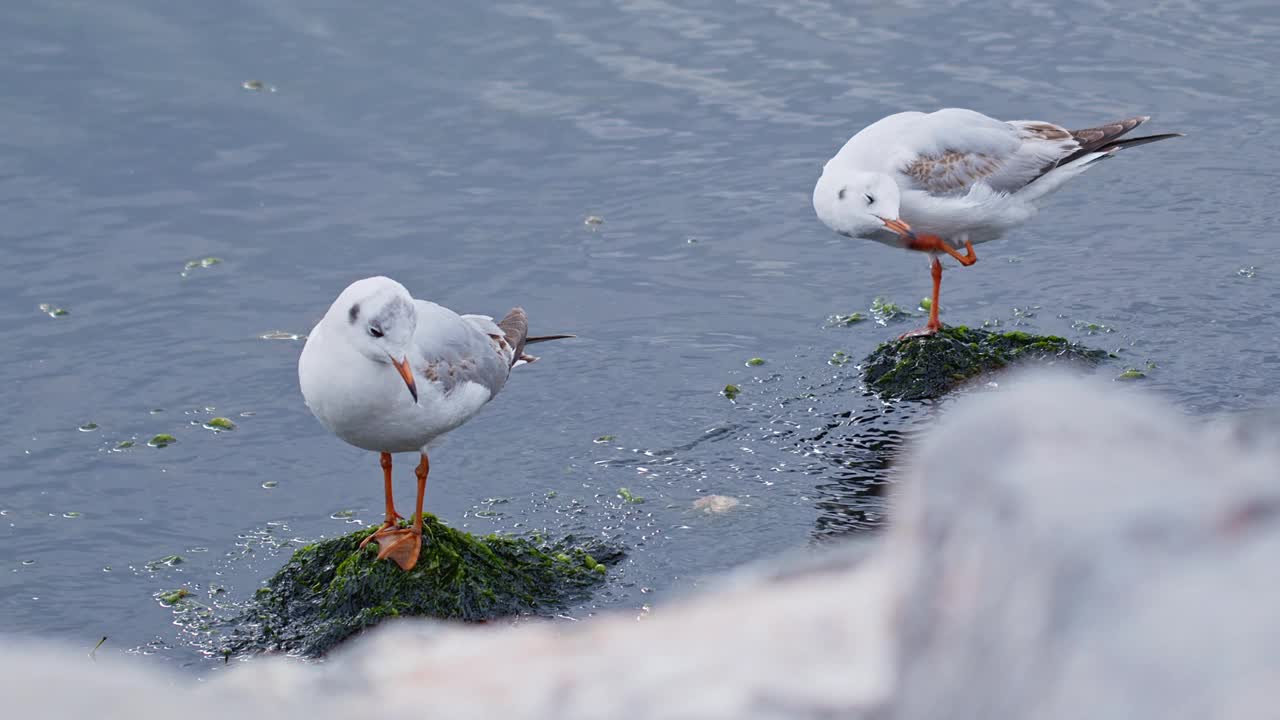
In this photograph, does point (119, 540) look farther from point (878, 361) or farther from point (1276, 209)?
point (1276, 209)

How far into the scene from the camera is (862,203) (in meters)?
8.77

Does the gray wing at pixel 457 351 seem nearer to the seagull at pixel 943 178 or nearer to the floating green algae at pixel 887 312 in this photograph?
the seagull at pixel 943 178

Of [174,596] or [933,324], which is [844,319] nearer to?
[933,324]

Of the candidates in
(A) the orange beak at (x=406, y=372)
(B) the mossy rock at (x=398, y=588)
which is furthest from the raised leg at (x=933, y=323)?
(A) the orange beak at (x=406, y=372)

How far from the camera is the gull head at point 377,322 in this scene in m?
6.11

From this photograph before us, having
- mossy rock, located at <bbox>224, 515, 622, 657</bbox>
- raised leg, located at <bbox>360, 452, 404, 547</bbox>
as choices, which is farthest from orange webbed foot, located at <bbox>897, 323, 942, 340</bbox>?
raised leg, located at <bbox>360, 452, 404, 547</bbox>

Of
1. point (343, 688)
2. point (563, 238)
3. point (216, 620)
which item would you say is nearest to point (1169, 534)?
point (343, 688)

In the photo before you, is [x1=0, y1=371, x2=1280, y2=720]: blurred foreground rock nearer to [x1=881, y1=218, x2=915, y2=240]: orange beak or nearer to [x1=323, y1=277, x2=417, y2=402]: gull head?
[x1=323, y1=277, x2=417, y2=402]: gull head

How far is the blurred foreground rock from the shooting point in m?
1.99

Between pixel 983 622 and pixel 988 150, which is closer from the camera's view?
pixel 983 622

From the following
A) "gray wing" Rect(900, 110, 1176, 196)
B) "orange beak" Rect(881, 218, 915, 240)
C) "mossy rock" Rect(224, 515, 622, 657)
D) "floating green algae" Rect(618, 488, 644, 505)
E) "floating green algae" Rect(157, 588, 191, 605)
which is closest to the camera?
"mossy rock" Rect(224, 515, 622, 657)

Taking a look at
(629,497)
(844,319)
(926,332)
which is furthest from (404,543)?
(844,319)

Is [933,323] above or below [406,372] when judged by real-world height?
below

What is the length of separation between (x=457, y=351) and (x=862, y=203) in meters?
2.96
